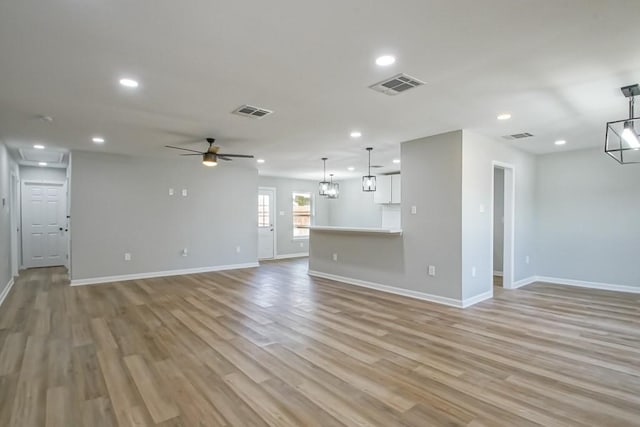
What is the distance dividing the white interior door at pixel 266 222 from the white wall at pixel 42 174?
4.99 meters

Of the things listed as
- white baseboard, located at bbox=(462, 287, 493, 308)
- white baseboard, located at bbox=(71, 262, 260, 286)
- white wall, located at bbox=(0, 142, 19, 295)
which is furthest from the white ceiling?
white baseboard, located at bbox=(71, 262, 260, 286)

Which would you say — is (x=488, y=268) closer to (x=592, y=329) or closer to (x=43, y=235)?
(x=592, y=329)

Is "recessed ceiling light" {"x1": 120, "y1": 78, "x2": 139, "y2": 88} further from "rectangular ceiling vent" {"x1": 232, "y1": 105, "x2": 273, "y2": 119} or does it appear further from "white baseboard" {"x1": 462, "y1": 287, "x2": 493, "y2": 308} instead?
"white baseboard" {"x1": 462, "y1": 287, "x2": 493, "y2": 308}

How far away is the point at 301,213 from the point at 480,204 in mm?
6546

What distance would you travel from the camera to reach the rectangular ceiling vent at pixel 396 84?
2.88 meters

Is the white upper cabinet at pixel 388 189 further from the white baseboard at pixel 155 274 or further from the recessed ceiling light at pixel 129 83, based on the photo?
the recessed ceiling light at pixel 129 83

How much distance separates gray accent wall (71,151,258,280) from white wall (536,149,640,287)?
6.32m

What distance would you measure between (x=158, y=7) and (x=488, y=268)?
518 cm

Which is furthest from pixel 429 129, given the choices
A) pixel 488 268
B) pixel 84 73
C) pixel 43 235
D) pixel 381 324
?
pixel 43 235

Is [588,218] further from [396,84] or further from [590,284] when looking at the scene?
[396,84]

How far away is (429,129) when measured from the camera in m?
4.58

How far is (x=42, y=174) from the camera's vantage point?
823 cm

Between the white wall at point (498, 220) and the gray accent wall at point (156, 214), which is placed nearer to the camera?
the gray accent wall at point (156, 214)

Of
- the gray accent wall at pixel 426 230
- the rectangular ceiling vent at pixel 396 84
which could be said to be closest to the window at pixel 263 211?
the gray accent wall at pixel 426 230
